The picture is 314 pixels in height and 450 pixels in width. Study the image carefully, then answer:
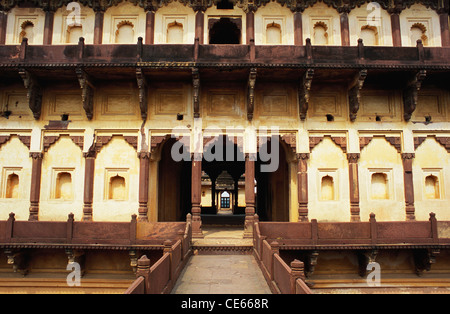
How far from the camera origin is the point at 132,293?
4.09 meters

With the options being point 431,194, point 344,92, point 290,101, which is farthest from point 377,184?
point 290,101

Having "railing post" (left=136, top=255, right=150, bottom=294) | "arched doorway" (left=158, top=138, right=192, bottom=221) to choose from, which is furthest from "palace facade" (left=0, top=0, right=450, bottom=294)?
"railing post" (left=136, top=255, right=150, bottom=294)

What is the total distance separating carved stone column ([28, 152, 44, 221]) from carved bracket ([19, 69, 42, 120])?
4.61ft

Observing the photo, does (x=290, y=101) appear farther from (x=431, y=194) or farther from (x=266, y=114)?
(x=431, y=194)

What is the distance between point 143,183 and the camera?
1134 cm

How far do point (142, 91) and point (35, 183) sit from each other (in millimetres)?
4846

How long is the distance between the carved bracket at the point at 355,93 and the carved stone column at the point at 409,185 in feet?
7.53

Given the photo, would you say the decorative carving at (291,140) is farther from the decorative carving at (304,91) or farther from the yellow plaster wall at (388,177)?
the yellow plaster wall at (388,177)

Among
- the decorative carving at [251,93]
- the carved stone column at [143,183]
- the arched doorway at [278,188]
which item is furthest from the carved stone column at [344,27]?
the carved stone column at [143,183]

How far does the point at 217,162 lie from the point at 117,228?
11.9m

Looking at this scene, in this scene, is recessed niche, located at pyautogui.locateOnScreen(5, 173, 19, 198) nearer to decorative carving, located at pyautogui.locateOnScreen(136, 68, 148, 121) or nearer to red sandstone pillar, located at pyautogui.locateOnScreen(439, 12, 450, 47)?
decorative carving, located at pyautogui.locateOnScreen(136, 68, 148, 121)

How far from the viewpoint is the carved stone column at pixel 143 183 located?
11.2 m

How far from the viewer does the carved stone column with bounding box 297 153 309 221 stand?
11.3 metres

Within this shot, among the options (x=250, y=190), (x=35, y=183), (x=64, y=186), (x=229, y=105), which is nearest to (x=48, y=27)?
(x=35, y=183)
